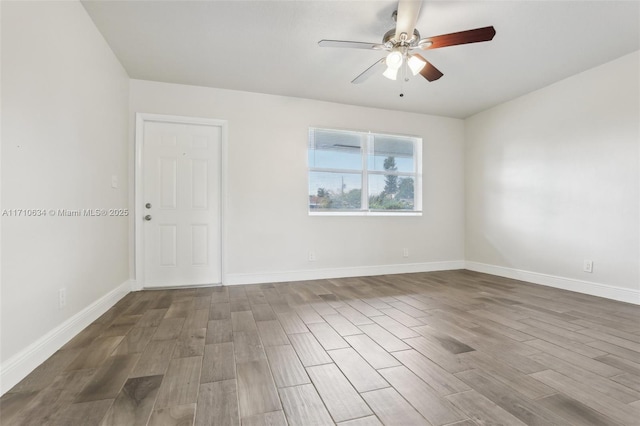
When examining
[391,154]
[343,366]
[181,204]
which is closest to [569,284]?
[391,154]

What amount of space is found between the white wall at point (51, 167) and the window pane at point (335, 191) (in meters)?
2.34

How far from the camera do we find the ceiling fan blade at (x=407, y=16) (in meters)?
1.96

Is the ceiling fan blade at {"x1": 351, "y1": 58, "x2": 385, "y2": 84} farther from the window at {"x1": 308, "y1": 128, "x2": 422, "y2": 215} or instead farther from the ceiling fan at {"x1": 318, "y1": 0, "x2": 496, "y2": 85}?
the window at {"x1": 308, "y1": 128, "x2": 422, "y2": 215}

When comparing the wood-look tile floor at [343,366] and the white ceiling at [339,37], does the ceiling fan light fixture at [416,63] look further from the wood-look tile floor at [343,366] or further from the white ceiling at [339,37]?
the wood-look tile floor at [343,366]

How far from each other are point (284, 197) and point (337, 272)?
130 centimetres

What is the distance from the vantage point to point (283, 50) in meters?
2.88

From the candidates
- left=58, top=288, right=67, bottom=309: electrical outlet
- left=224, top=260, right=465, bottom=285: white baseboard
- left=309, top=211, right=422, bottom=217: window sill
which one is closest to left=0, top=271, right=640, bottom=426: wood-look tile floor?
left=58, top=288, right=67, bottom=309: electrical outlet

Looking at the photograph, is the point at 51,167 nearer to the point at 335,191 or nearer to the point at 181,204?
the point at 181,204

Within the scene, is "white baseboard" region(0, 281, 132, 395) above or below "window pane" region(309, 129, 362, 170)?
below

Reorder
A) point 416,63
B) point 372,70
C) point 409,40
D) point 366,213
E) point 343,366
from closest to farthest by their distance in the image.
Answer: point 343,366 → point 409,40 → point 416,63 → point 372,70 → point 366,213

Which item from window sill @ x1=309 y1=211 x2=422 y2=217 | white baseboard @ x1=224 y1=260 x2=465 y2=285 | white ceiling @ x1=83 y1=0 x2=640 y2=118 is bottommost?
white baseboard @ x1=224 y1=260 x2=465 y2=285

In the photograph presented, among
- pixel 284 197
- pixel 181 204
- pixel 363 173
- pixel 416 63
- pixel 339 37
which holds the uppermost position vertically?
pixel 339 37

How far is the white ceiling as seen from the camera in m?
2.29

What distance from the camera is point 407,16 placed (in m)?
2.06
